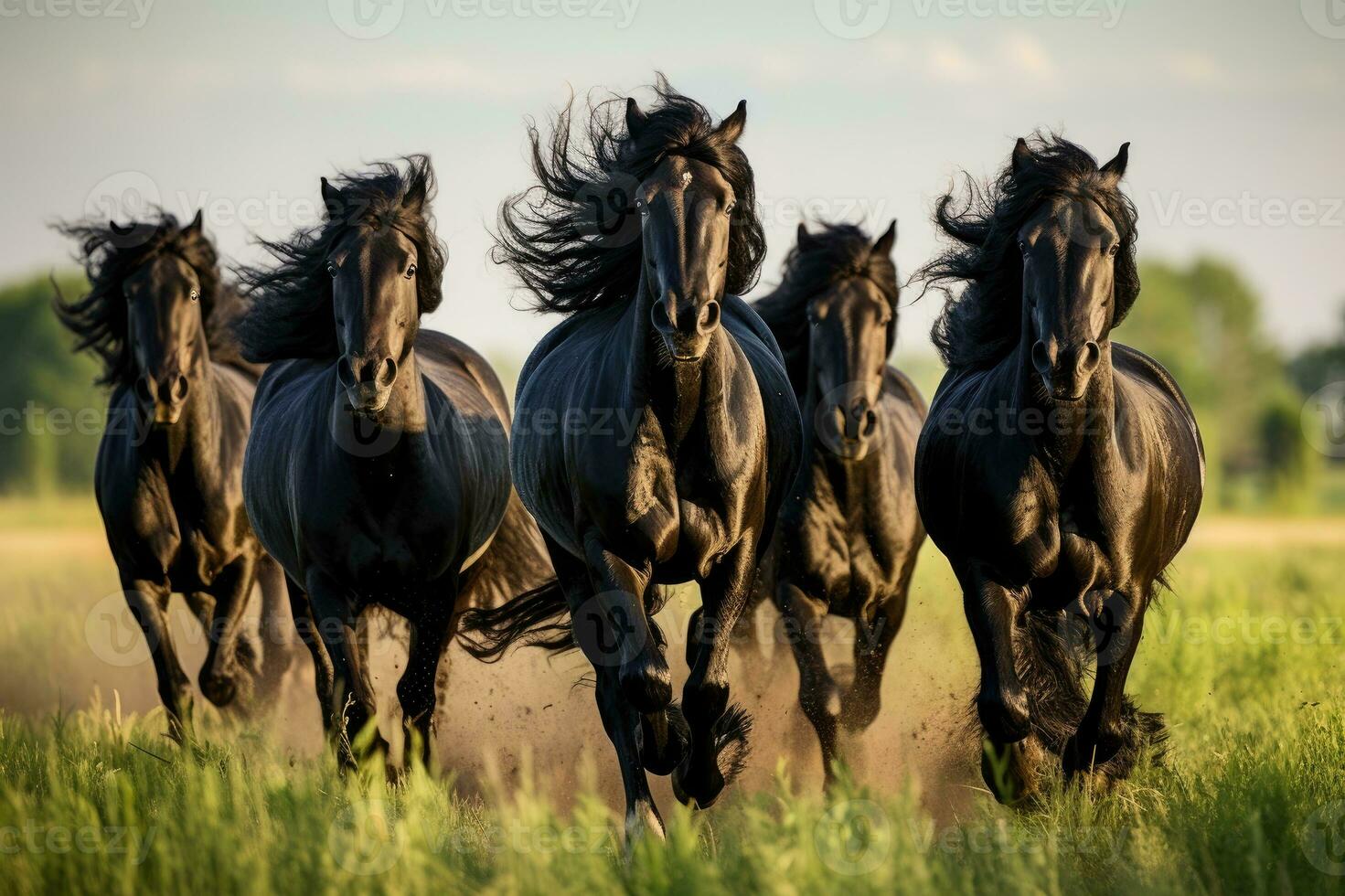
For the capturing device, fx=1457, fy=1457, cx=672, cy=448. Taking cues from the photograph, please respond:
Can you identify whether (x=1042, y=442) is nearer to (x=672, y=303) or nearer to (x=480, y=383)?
(x=672, y=303)

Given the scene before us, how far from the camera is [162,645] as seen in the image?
8.30 metres

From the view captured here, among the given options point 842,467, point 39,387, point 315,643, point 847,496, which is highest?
point 39,387

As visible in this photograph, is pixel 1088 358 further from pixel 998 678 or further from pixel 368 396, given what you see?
pixel 368 396

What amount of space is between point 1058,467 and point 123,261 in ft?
18.3

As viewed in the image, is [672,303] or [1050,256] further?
[1050,256]

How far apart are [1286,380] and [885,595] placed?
73.3 m

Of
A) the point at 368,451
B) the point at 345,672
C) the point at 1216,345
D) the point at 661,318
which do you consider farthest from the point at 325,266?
the point at 1216,345

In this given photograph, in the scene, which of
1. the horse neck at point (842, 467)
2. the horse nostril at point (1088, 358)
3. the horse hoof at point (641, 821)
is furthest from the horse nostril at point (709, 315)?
the horse neck at point (842, 467)

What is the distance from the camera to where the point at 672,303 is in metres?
5.11

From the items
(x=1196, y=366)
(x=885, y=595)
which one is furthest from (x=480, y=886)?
(x=1196, y=366)

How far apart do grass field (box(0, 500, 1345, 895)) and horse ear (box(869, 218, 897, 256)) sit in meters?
2.58

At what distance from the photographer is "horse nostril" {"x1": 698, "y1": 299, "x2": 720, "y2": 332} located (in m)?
5.11

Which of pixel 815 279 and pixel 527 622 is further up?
pixel 815 279

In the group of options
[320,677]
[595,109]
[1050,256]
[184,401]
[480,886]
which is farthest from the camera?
[184,401]
